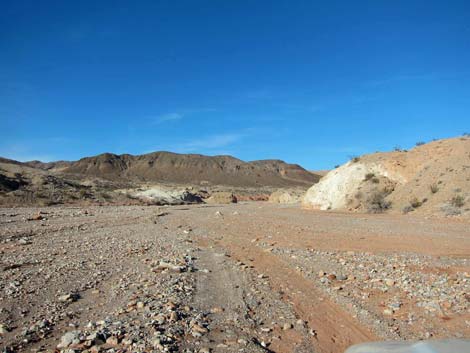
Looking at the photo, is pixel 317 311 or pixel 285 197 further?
pixel 285 197

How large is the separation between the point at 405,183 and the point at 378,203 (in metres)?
3.23

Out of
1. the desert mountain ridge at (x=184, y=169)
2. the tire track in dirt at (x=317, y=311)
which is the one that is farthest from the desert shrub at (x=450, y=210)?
the desert mountain ridge at (x=184, y=169)

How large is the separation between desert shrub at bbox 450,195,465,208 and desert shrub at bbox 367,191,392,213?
176 inches

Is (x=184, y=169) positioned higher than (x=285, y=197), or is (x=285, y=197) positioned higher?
(x=184, y=169)

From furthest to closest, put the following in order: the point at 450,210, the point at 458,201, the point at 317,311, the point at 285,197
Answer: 1. the point at 285,197
2. the point at 458,201
3. the point at 450,210
4. the point at 317,311

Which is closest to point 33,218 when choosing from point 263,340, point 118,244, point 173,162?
point 118,244

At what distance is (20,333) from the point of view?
4.74 m

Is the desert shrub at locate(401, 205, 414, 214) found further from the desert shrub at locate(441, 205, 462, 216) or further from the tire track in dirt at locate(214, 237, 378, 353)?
the tire track in dirt at locate(214, 237, 378, 353)

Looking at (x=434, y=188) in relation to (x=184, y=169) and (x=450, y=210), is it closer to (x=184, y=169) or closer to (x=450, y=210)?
(x=450, y=210)

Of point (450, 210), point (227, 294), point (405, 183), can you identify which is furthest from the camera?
point (405, 183)

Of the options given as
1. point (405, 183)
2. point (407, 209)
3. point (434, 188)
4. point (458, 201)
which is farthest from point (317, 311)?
point (405, 183)

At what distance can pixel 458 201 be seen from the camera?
21328 mm

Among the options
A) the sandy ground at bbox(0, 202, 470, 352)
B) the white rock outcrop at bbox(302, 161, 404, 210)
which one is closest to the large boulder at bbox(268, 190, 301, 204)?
the white rock outcrop at bbox(302, 161, 404, 210)

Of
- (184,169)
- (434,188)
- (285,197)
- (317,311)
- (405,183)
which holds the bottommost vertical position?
(317,311)
